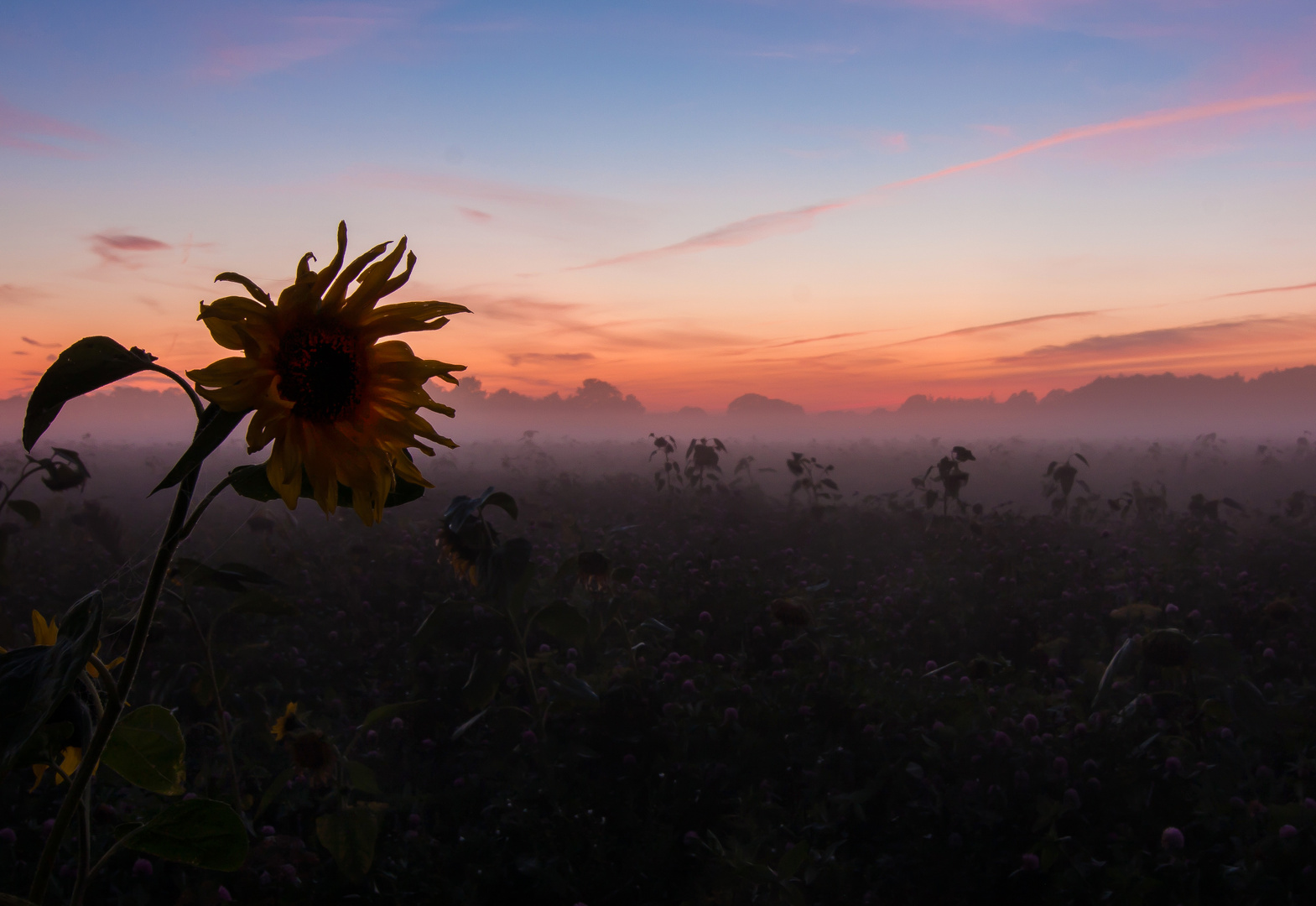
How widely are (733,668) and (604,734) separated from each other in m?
1.03

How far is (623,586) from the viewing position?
5.75 metres

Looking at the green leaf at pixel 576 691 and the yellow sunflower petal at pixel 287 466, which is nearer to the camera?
the yellow sunflower petal at pixel 287 466

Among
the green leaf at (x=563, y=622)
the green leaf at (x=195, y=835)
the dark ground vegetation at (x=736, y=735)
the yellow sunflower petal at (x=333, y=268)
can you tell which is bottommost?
the dark ground vegetation at (x=736, y=735)

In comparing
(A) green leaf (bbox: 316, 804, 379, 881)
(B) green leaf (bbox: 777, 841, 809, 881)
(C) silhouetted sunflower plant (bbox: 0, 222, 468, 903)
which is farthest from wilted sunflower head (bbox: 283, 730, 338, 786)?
(C) silhouetted sunflower plant (bbox: 0, 222, 468, 903)

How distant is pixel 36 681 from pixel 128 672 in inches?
4.1

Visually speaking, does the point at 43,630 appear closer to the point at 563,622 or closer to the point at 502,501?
the point at 502,501

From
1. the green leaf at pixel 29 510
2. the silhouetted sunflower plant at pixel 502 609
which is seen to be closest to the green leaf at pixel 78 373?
the silhouetted sunflower plant at pixel 502 609

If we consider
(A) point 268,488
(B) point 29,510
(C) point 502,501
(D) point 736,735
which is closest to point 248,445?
(A) point 268,488

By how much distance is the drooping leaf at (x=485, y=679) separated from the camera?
3215 mm

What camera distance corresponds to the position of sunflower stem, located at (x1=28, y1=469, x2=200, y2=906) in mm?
832

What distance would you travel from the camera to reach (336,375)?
3.45ft

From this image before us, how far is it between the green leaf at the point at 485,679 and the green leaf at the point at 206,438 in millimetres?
2579

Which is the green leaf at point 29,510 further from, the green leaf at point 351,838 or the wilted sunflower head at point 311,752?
the green leaf at point 351,838

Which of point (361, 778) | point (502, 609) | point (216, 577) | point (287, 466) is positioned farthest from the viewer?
point (502, 609)
